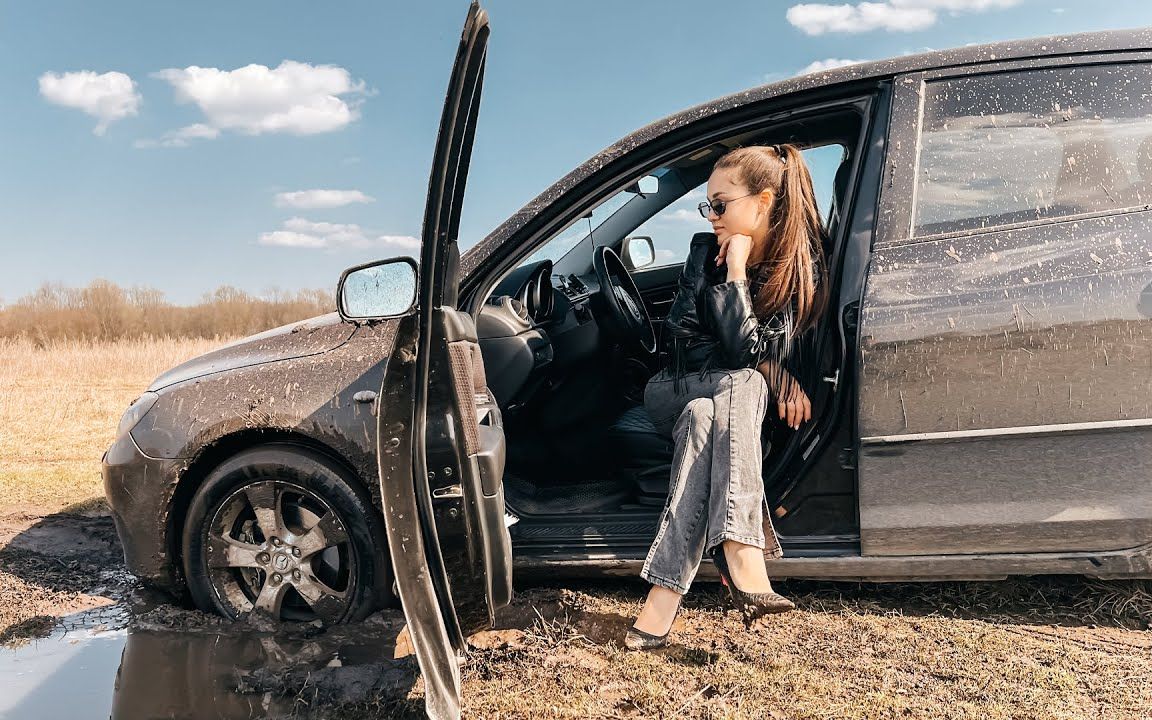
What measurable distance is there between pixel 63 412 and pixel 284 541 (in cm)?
806

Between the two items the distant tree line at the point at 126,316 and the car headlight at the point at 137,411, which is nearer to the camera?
the car headlight at the point at 137,411

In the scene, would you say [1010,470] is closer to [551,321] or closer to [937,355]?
[937,355]

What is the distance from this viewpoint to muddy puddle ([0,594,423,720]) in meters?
2.72

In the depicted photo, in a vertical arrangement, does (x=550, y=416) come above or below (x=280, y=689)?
above

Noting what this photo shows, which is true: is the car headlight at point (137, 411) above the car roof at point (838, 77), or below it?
below

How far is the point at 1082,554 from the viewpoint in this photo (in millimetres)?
2797

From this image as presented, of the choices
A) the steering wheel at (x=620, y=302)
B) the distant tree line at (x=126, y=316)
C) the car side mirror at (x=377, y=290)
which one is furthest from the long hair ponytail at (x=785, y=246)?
the distant tree line at (x=126, y=316)

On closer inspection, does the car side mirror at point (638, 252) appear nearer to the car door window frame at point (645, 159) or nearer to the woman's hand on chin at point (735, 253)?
the car door window frame at point (645, 159)

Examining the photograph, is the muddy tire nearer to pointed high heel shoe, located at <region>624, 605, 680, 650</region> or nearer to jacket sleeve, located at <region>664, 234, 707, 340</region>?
pointed high heel shoe, located at <region>624, 605, 680, 650</region>

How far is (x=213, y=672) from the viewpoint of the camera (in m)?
2.94

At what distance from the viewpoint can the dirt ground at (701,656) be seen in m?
2.56

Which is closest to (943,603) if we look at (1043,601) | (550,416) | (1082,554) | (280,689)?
(1043,601)

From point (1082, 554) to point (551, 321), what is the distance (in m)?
2.12

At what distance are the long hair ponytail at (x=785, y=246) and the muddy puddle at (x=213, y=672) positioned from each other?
5.66 feet
